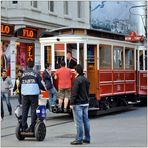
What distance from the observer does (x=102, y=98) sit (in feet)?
65.2

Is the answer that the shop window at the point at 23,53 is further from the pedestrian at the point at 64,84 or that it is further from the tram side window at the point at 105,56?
the pedestrian at the point at 64,84

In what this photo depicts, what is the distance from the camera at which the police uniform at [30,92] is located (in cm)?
1277

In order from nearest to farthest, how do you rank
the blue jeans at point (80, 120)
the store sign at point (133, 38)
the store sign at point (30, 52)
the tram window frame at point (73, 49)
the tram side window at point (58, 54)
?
the blue jeans at point (80, 120) < the tram window frame at point (73, 49) < the tram side window at point (58, 54) < the store sign at point (133, 38) < the store sign at point (30, 52)

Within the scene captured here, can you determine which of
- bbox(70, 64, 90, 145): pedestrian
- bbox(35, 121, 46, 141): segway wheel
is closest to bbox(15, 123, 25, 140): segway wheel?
bbox(35, 121, 46, 141): segway wheel

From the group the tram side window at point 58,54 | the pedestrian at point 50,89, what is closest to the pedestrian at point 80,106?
the pedestrian at point 50,89

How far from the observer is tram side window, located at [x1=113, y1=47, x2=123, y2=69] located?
21.0m

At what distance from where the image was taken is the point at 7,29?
29.9 metres

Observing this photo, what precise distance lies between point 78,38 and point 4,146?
25.8 ft

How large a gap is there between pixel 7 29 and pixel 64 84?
12702 millimetres

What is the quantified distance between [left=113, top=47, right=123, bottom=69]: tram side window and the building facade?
961 cm

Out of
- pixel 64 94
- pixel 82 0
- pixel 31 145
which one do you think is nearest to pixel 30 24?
pixel 82 0

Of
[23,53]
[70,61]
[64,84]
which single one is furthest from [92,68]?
[23,53]

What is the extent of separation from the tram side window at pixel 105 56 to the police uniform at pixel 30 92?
7217 mm

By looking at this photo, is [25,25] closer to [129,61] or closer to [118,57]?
[129,61]
